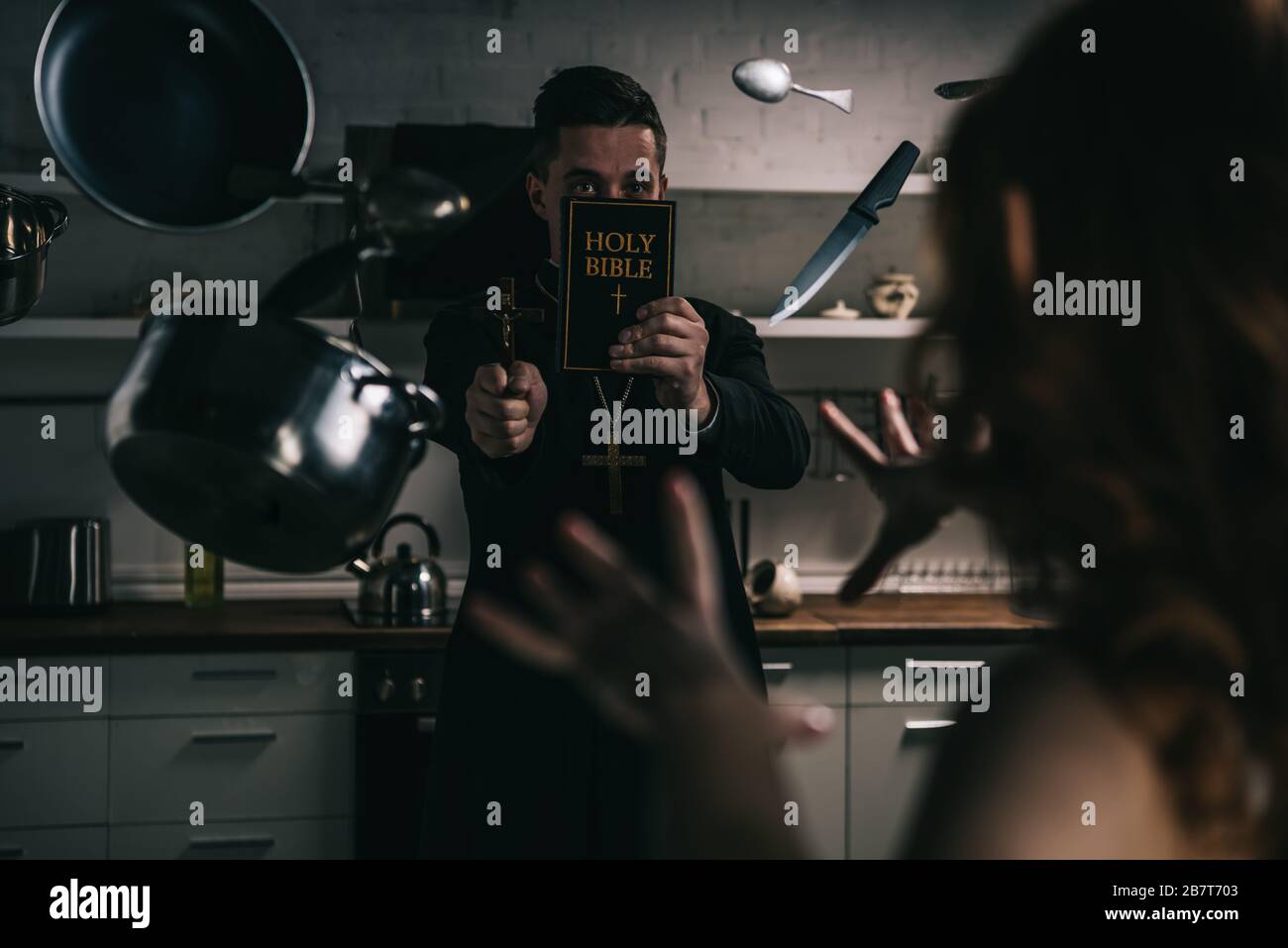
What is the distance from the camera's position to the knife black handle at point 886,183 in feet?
4.00

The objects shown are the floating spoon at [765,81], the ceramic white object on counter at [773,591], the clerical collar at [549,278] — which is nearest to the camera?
the clerical collar at [549,278]

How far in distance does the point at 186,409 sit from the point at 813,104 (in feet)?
8.64

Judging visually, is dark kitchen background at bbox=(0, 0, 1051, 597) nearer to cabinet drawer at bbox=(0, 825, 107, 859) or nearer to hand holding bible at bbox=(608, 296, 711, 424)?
cabinet drawer at bbox=(0, 825, 107, 859)

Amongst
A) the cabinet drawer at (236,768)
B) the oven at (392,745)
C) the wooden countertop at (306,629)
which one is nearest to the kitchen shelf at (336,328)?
the wooden countertop at (306,629)

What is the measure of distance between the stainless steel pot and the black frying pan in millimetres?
93

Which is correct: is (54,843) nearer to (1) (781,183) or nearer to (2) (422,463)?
(2) (422,463)

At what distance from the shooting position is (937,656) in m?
2.43

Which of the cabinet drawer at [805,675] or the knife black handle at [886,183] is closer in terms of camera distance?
the knife black handle at [886,183]

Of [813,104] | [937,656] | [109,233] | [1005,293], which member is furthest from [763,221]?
[1005,293]

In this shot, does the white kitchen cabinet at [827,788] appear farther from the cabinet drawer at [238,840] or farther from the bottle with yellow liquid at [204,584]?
the bottle with yellow liquid at [204,584]

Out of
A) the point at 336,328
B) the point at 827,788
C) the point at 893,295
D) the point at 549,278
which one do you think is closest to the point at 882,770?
the point at 827,788

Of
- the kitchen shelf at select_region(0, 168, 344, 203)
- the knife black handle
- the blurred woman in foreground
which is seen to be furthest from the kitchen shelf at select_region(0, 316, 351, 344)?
the blurred woman in foreground

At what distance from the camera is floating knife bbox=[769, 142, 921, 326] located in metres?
1.22
